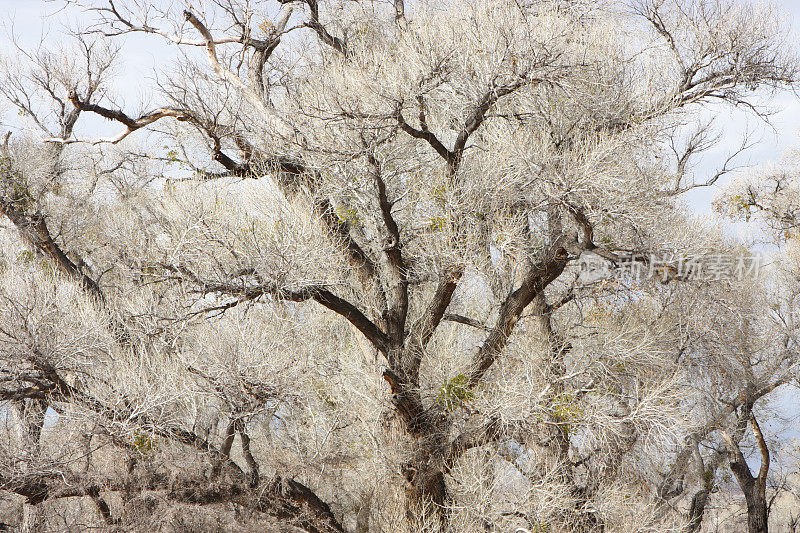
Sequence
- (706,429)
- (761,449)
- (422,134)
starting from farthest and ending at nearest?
(761,449) → (706,429) → (422,134)

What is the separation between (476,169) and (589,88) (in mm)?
2326

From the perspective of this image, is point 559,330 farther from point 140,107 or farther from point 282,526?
point 140,107

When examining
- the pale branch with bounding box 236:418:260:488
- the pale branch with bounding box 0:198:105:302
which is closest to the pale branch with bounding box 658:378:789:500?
the pale branch with bounding box 236:418:260:488

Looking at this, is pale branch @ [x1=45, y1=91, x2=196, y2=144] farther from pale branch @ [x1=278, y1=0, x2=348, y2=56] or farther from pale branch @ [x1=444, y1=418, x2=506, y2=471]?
pale branch @ [x1=444, y1=418, x2=506, y2=471]

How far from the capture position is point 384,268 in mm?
12680

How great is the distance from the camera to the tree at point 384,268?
10016mm

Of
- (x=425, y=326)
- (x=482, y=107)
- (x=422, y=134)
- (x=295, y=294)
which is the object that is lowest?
(x=295, y=294)

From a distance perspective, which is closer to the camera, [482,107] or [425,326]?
[482,107]

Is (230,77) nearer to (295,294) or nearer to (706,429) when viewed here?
(295,294)

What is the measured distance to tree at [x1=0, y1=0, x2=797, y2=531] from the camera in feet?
32.9

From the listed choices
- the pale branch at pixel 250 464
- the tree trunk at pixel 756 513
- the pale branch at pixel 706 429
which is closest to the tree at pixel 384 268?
the pale branch at pixel 250 464

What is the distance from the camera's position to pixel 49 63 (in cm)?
1260

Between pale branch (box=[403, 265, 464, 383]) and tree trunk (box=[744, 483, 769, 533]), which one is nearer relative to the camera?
pale branch (box=[403, 265, 464, 383])

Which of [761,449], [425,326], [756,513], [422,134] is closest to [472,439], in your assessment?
[425,326]
